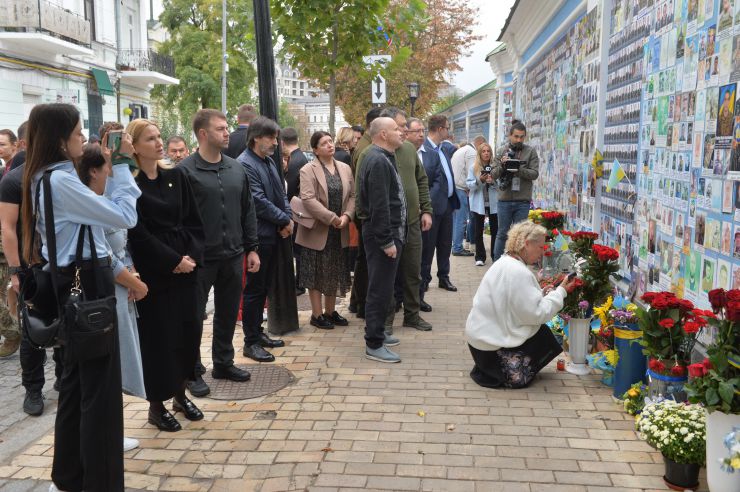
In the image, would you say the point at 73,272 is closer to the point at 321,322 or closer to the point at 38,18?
the point at 321,322

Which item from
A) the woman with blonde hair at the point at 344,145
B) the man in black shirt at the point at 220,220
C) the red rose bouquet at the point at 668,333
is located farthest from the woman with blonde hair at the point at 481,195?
the red rose bouquet at the point at 668,333

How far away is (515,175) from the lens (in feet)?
30.6

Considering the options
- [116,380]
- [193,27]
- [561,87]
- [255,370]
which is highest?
[193,27]

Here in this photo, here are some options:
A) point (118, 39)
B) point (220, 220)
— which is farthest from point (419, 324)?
point (118, 39)

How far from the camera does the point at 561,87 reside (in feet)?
29.6

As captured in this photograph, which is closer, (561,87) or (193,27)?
(561,87)

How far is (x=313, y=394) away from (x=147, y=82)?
27.3 meters

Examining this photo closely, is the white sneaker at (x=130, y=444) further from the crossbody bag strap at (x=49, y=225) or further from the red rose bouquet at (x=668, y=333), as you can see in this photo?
the red rose bouquet at (x=668, y=333)

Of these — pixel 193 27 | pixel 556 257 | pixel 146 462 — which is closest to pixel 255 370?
pixel 146 462

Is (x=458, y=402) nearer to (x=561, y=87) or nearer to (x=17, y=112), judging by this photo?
(x=561, y=87)

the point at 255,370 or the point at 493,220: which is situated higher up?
the point at 493,220

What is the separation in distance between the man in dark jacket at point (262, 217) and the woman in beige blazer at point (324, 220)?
529mm

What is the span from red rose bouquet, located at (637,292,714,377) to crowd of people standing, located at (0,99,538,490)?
2.28 m

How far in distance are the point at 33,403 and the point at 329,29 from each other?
724 cm
